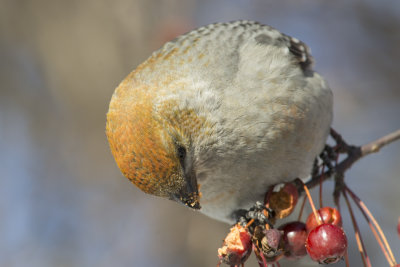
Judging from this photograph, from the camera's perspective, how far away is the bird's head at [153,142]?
2.17 metres

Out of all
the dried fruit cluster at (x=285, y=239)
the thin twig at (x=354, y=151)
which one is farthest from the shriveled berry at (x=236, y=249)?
the thin twig at (x=354, y=151)

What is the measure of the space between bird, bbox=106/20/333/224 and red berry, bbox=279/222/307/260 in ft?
1.49

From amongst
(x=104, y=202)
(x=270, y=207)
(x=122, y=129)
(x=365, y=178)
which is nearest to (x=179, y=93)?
(x=122, y=129)

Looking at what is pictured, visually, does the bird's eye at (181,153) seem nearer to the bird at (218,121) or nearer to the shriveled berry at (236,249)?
the bird at (218,121)

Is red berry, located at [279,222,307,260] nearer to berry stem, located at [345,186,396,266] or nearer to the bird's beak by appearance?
berry stem, located at [345,186,396,266]

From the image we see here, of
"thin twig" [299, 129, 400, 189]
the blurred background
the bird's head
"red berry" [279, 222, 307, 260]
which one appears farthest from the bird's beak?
the blurred background

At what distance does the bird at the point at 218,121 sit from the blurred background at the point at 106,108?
211 cm

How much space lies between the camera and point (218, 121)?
7.98 ft

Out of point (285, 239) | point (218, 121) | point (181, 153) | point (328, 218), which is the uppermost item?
point (218, 121)

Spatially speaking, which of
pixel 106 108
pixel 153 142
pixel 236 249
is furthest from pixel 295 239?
pixel 106 108

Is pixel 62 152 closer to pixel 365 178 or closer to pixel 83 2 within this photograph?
pixel 83 2

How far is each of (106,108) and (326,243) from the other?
149 inches

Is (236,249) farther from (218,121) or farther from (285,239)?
(218,121)

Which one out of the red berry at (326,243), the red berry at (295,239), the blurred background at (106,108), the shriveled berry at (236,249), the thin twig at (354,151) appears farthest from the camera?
the blurred background at (106,108)
